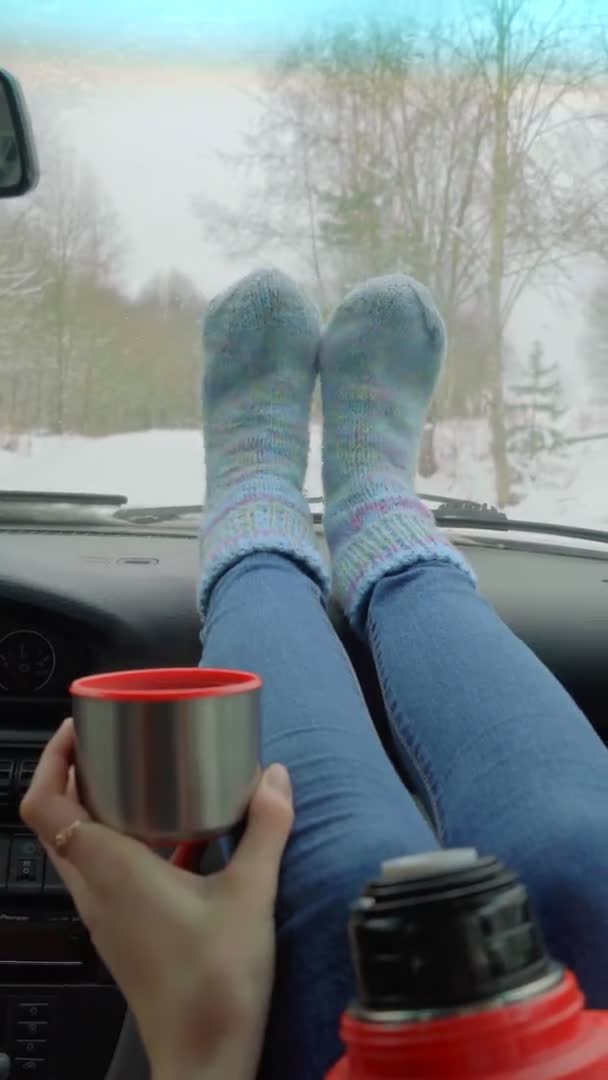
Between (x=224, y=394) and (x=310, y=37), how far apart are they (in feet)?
1.49

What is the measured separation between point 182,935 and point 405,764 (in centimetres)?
33

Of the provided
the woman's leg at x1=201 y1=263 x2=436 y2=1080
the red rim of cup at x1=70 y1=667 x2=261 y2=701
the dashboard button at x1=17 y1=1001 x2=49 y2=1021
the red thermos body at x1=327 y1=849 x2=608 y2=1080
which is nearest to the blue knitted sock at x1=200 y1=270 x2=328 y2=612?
the woman's leg at x1=201 y1=263 x2=436 y2=1080

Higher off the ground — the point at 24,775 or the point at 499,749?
the point at 499,749

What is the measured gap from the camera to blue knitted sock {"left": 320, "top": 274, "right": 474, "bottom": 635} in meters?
1.11

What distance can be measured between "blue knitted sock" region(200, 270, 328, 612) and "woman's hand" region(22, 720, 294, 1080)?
0.59 m

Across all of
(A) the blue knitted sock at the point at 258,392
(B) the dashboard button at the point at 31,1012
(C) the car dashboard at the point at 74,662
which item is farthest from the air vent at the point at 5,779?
(A) the blue knitted sock at the point at 258,392

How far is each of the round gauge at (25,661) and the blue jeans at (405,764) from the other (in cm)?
24

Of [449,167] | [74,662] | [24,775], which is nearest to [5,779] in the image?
[24,775]

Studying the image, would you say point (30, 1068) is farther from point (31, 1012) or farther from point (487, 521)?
point (487, 521)

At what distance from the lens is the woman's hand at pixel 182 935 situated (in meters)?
0.48

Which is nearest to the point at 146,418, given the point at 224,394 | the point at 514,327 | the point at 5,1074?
the point at 224,394

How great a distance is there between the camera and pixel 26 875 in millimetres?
1033

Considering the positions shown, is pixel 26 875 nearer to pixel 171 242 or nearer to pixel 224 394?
pixel 224 394

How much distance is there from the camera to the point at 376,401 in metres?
1.31
